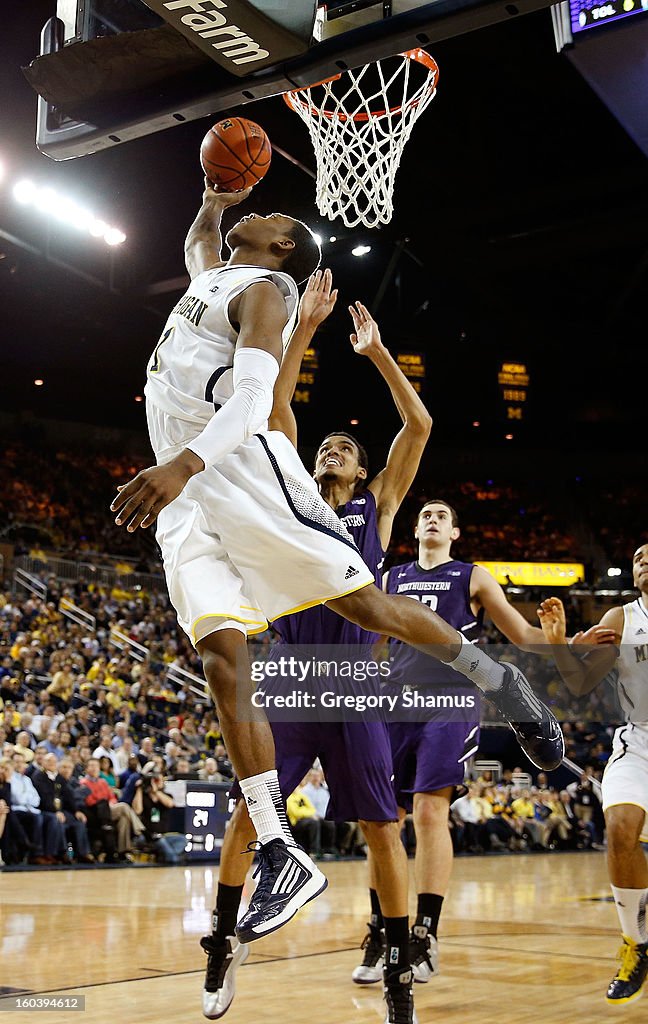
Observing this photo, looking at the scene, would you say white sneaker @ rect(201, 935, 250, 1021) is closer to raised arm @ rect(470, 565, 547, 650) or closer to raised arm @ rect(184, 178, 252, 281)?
raised arm @ rect(470, 565, 547, 650)

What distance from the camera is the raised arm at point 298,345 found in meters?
3.99

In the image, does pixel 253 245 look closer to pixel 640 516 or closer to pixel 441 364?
pixel 441 364

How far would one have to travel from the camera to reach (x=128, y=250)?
13609mm

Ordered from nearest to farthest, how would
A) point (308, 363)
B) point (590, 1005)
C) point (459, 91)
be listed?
point (590, 1005)
point (459, 91)
point (308, 363)

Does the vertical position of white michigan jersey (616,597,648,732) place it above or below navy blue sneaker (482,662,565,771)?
above

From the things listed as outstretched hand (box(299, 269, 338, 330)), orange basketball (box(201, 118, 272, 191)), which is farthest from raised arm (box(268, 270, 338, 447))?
orange basketball (box(201, 118, 272, 191))

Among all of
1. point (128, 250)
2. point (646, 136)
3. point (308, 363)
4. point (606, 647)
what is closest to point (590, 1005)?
point (606, 647)

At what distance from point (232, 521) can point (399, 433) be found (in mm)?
1552

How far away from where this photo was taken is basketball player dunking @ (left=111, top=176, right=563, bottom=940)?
3021 mm

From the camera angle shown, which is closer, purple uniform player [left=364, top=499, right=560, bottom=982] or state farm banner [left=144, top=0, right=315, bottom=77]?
state farm banner [left=144, top=0, right=315, bottom=77]

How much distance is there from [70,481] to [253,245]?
784 inches

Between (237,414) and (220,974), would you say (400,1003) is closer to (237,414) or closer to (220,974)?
(220,974)

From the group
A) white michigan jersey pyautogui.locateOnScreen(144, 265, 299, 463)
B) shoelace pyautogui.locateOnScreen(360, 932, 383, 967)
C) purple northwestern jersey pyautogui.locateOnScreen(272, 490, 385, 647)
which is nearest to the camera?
white michigan jersey pyautogui.locateOnScreen(144, 265, 299, 463)

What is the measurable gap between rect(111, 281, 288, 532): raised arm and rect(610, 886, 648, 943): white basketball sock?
2.67 meters
